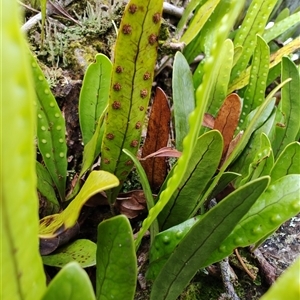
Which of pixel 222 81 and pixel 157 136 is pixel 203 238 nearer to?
pixel 157 136

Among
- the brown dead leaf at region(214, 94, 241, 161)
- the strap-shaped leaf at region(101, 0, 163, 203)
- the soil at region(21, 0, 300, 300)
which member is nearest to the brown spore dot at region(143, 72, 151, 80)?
the strap-shaped leaf at region(101, 0, 163, 203)

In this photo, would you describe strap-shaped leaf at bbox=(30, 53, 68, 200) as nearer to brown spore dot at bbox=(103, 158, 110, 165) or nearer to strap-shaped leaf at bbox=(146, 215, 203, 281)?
brown spore dot at bbox=(103, 158, 110, 165)

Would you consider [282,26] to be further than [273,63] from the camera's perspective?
Yes

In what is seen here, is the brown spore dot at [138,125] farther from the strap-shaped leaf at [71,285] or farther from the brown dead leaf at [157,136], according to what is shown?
the strap-shaped leaf at [71,285]

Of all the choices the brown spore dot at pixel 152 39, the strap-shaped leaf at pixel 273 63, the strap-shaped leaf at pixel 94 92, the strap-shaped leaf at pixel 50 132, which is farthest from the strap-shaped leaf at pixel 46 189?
the strap-shaped leaf at pixel 273 63

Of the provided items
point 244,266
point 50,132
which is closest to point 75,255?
point 50,132

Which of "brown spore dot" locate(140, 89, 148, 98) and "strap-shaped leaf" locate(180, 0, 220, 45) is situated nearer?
"brown spore dot" locate(140, 89, 148, 98)
